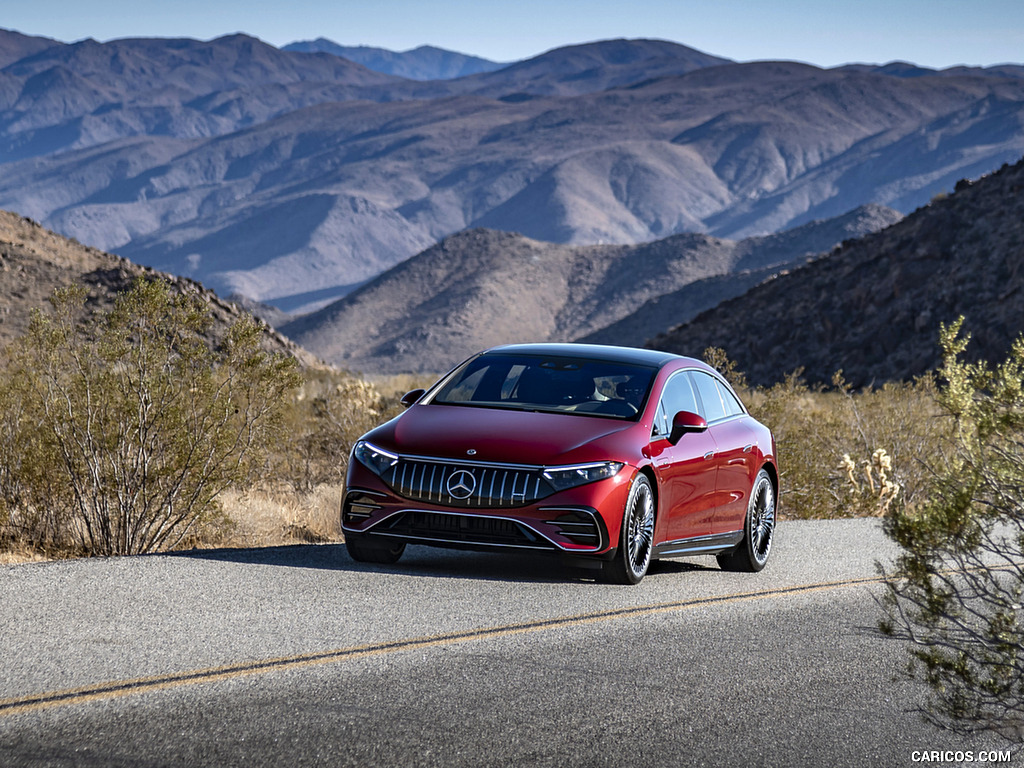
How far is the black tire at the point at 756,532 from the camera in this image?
10719mm

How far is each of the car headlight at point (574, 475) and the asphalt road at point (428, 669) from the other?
743 mm

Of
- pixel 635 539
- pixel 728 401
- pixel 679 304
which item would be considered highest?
pixel 728 401

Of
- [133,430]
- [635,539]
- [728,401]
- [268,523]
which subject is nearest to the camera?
[635,539]

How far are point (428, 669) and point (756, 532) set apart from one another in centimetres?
471

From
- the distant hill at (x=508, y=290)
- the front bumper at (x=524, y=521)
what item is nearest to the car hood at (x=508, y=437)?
the front bumper at (x=524, y=521)

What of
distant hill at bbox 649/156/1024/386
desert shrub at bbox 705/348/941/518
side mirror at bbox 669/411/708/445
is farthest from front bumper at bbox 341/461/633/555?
distant hill at bbox 649/156/1024/386

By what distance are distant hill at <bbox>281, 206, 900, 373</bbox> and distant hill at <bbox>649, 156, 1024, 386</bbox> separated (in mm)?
55364

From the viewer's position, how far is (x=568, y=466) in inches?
346

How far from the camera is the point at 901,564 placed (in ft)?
19.0

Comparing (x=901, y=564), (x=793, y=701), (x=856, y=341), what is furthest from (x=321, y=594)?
(x=856, y=341)

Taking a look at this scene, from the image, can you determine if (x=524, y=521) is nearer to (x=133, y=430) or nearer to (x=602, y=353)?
(x=602, y=353)

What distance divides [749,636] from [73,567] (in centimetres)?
423

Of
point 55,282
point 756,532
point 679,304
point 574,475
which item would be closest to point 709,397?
point 756,532

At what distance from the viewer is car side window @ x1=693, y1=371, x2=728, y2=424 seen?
10594 millimetres
